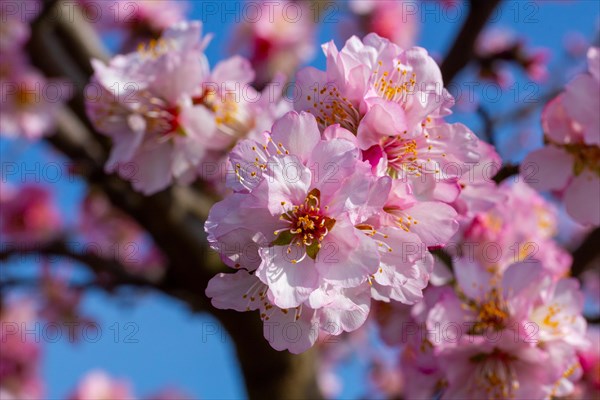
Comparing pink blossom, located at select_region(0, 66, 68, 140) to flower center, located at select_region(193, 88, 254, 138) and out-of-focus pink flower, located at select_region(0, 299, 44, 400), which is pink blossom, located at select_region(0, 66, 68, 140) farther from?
out-of-focus pink flower, located at select_region(0, 299, 44, 400)

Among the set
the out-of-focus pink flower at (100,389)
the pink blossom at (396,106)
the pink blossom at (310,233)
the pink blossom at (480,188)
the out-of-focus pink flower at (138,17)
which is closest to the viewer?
the pink blossom at (310,233)

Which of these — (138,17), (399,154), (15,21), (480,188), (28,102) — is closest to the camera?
(399,154)

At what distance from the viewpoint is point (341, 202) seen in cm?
81

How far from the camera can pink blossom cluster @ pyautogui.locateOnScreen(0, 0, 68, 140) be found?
2.29 meters

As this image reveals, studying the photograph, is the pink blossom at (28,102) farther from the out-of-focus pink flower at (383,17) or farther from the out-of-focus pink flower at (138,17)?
the out-of-focus pink flower at (383,17)

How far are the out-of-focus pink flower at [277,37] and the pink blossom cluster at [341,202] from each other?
2495 mm

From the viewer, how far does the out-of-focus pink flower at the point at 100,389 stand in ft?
11.2

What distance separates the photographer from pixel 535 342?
110cm

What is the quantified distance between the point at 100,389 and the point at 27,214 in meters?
1.06

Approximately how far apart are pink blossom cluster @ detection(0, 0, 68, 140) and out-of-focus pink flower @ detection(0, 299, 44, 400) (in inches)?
52.8

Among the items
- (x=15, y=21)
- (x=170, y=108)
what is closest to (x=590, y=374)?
(x=170, y=108)

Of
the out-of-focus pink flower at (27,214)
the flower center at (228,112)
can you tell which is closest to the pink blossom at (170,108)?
the flower center at (228,112)

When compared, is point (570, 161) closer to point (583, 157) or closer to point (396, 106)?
point (583, 157)

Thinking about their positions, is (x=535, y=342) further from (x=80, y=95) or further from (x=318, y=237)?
(x=80, y=95)
